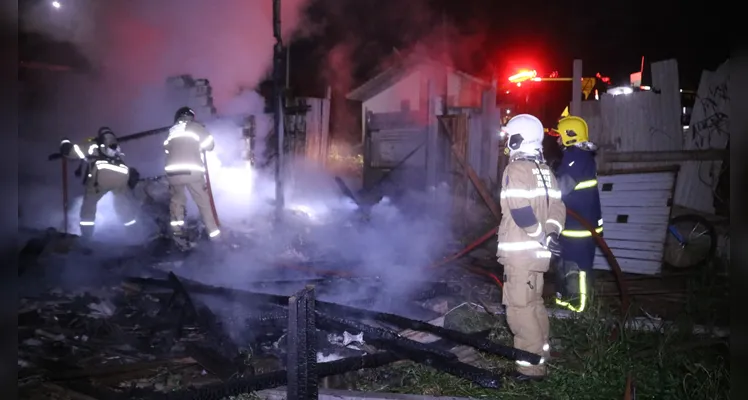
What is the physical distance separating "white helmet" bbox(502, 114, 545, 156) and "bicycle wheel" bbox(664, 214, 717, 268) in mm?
4017

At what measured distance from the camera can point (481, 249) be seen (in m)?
8.64

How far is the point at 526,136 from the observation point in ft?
13.6

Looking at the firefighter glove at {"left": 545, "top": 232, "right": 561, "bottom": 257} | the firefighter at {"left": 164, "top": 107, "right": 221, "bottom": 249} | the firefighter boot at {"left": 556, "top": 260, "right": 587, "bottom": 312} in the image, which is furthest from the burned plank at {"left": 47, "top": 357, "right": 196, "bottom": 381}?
the firefighter at {"left": 164, "top": 107, "right": 221, "bottom": 249}

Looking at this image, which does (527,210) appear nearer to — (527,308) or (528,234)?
(528,234)

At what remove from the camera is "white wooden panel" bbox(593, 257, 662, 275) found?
689cm

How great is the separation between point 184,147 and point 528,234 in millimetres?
6094

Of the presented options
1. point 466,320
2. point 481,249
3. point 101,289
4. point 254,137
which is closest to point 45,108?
point 254,137

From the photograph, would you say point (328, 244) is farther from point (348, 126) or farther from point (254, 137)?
point (348, 126)

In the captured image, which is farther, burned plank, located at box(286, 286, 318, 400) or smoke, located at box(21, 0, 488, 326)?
smoke, located at box(21, 0, 488, 326)

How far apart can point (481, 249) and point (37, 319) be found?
6.33 metres

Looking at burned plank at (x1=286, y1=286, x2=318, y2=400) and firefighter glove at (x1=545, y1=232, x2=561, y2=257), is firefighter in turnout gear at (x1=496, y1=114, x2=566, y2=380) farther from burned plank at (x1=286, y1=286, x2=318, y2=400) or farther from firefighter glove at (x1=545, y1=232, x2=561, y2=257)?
burned plank at (x1=286, y1=286, x2=318, y2=400)

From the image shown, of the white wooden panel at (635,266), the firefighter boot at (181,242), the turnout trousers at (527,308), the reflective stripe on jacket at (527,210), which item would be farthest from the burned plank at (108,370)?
the white wooden panel at (635,266)

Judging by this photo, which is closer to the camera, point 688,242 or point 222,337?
point 222,337

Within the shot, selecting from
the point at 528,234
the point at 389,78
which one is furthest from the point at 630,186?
the point at 389,78
